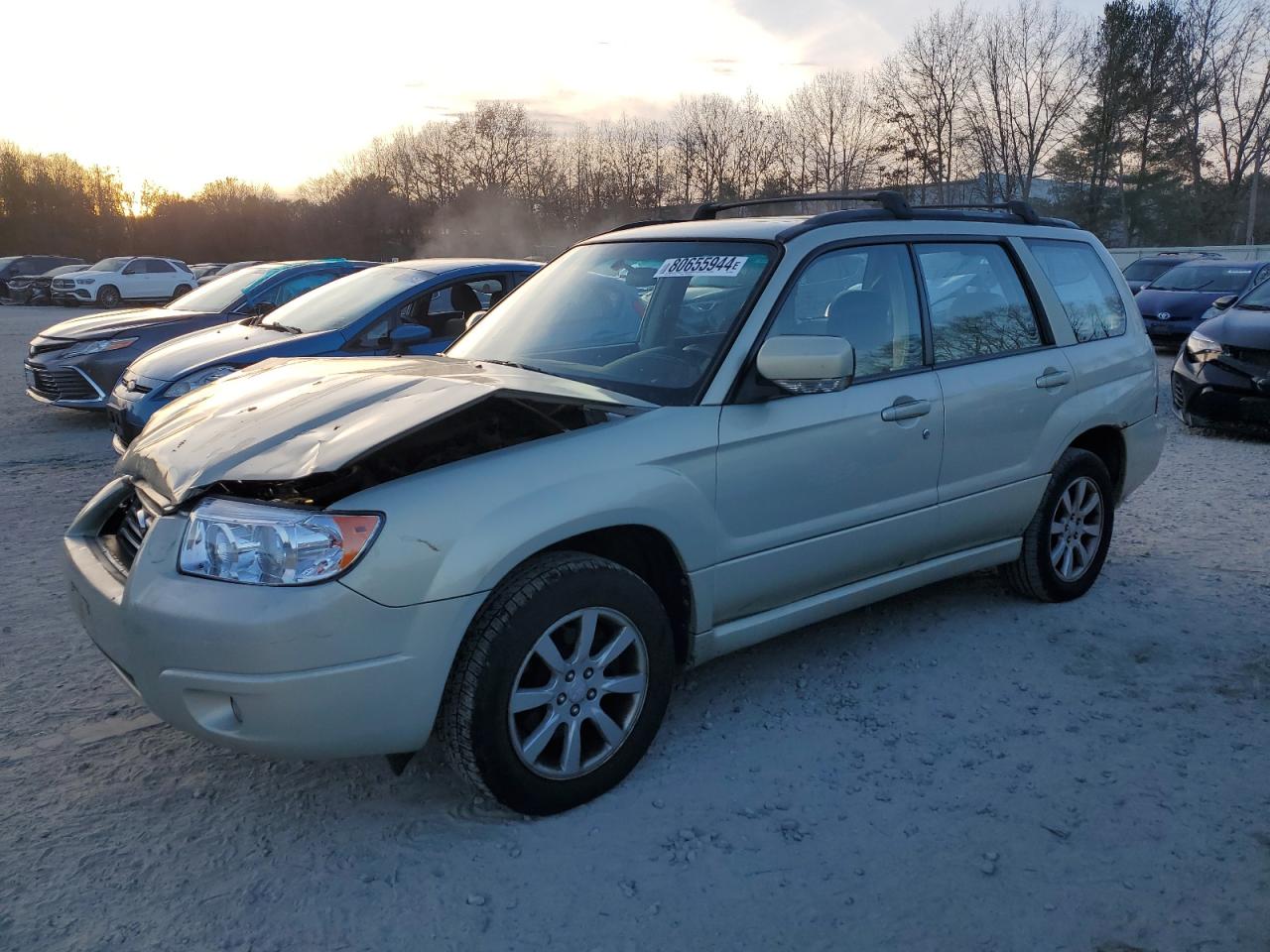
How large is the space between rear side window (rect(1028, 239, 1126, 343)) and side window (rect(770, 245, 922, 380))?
1.07 m

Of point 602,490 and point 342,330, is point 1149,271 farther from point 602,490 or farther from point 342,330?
point 602,490

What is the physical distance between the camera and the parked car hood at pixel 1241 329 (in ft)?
27.7

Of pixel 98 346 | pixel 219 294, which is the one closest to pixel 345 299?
pixel 98 346

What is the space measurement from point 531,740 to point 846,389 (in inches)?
67.1

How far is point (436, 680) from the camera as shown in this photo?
2.70 meters

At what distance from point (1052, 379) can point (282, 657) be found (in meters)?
3.47

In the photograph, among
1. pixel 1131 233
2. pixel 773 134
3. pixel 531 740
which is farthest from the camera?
pixel 773 134

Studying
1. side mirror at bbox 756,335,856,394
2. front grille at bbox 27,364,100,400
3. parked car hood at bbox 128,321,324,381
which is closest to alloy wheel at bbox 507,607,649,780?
side mirror at bbox 756,335,856,394

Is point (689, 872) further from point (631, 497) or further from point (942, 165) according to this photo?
point (942, 165)

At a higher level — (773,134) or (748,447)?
(773,134)

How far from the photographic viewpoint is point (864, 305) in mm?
3893

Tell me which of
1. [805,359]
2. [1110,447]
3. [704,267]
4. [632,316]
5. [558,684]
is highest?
[704,267]

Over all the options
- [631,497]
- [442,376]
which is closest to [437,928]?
[631,497]

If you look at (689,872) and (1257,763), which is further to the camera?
(1257,763)
